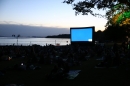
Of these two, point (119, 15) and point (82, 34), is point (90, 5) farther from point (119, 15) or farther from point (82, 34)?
point (82, 34)

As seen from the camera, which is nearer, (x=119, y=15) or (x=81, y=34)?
(x=119, y=15)

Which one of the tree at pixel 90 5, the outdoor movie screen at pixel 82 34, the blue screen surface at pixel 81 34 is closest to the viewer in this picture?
the tree at pixel 90 5

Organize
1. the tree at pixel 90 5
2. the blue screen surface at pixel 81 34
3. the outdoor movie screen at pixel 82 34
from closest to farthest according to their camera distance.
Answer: the tree at pixel 90 5, the outdoor movie screen at pixel 82 34, the blue screen surface at pixel 81 34

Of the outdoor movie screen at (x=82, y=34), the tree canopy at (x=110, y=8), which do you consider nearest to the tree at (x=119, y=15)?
the tree canopy at (x=110, y=8)

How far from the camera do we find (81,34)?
107ft

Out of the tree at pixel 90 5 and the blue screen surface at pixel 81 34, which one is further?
the blue screen surface at pixel 81 34

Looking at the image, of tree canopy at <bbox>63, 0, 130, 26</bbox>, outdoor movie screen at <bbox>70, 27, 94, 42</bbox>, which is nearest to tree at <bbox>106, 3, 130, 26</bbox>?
tree canopy at <bbox>63, 0, 130, 26</bbox>

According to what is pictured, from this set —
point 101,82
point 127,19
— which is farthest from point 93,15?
point 101,82

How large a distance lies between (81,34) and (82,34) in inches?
7.0

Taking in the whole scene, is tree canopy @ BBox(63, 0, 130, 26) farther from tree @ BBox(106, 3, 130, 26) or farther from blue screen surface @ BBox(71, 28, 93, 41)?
blue screen surface @ BBox(71, 28, 93, 41)

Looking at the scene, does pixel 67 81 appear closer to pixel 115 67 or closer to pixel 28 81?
pixel 28 81

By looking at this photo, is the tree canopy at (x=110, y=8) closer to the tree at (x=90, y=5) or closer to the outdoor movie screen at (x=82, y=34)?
the tree at (x=90, y=5)

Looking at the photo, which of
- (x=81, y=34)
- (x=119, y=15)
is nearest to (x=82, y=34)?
(x=81, y=34)

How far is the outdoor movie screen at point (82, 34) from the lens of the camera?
31750 millimetres
